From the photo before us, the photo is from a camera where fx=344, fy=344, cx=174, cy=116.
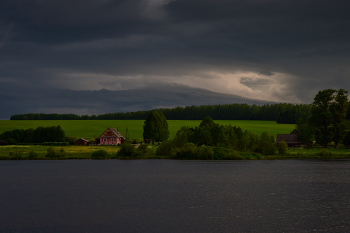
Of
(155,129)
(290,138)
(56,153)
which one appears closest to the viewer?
(56,153)

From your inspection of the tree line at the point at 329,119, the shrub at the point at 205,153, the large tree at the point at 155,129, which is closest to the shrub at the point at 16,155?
the shrub at the point at 205,153

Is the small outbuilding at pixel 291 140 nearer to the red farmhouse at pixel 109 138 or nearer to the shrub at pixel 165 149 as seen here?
the shrub at pixel 165 149

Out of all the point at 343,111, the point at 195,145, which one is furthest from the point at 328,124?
the point at 195,145

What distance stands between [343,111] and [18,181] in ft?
308

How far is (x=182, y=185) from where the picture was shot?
45375 millimetres

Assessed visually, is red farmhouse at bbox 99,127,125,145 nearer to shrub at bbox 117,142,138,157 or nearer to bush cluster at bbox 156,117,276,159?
bush cluster at bbox 156,117,276,159

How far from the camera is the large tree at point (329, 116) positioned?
4087 inches

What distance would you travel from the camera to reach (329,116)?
104m

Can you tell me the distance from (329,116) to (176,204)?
85090 mm

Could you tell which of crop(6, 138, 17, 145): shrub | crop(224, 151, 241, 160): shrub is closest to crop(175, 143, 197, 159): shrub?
crop(224, 151, 241, 160): shrub

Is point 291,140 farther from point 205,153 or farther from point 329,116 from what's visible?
point 205,153

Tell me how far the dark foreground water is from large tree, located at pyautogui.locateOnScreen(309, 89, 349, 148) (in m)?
56.0

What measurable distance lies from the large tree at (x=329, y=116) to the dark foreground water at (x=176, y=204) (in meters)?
56.0

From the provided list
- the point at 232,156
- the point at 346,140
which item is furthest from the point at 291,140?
the point at 232,156
